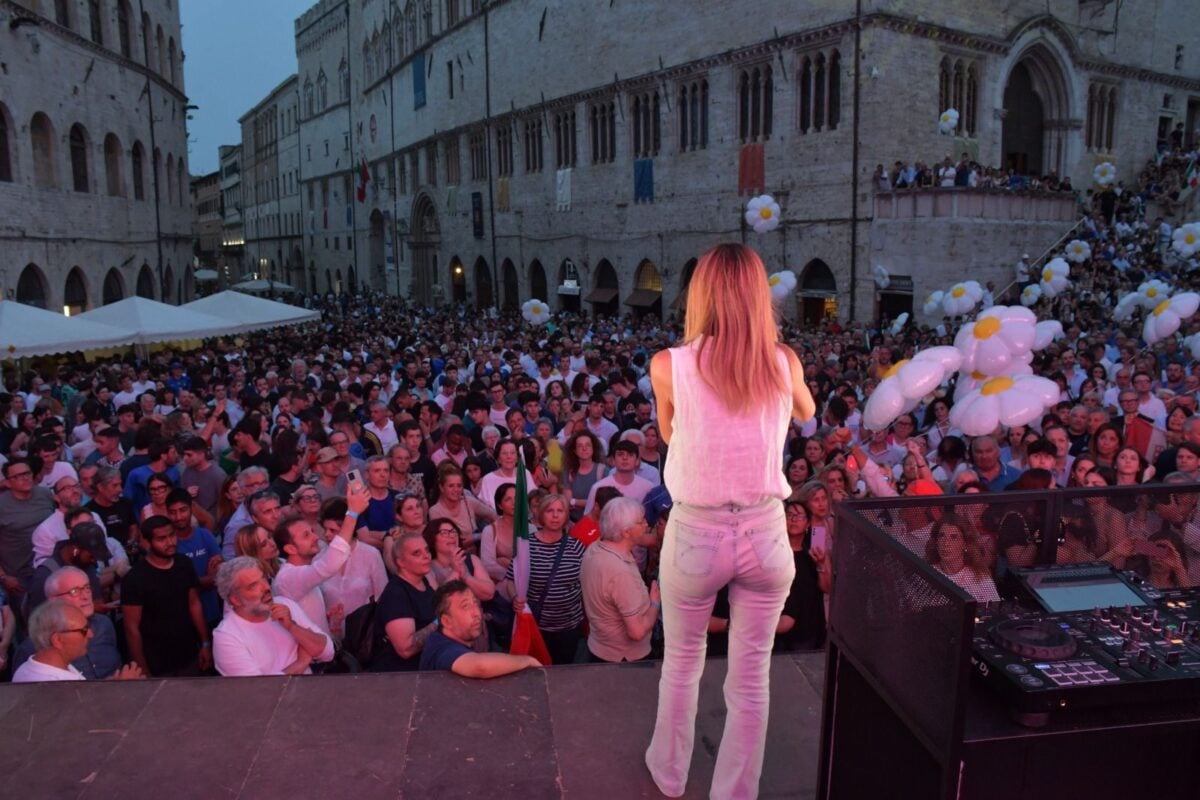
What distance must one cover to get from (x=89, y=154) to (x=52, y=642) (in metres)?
27.1

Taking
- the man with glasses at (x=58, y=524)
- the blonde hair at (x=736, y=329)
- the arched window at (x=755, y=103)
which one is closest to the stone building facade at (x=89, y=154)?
the man with glasses at (x=58, y=524)

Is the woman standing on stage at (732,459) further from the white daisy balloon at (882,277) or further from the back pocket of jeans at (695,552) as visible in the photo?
the white daisy balloon at (882,277)

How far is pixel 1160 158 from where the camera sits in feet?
99.0

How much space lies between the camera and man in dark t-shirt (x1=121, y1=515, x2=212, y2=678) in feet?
16.4

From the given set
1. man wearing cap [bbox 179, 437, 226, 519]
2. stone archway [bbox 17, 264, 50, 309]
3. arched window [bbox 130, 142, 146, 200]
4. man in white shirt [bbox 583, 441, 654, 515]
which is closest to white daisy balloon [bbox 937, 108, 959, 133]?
man in white shirt [bbox 583, 441, 654, 515]

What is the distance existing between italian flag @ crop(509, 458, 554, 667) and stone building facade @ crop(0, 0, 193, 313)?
71.6ft

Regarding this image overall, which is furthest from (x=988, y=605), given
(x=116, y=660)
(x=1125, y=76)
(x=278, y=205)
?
(x=278, y=205)

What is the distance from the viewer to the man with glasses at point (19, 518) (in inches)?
254

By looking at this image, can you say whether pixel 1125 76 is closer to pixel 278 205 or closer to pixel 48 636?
pixel 48 636

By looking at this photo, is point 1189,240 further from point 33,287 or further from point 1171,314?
point 33,287

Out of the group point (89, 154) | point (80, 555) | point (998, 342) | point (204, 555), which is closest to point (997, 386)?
point (998, 342)

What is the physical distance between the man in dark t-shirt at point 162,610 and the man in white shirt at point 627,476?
2.95 m

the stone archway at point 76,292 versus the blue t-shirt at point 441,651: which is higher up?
the stone archway at point 76,292

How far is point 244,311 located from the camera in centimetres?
1828
